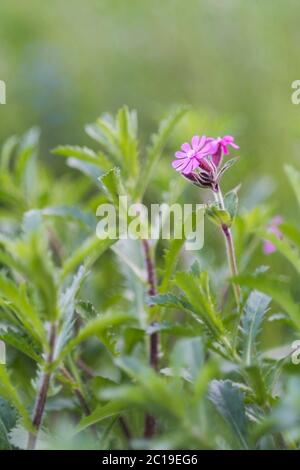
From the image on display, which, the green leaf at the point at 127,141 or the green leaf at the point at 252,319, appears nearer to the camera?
the green leaf at the point at 252,319

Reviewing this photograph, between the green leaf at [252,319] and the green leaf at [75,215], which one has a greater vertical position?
the green leaf at [75,215]

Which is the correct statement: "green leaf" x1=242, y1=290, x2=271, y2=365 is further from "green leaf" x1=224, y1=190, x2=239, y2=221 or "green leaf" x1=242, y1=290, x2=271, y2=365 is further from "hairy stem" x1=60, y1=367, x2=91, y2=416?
"hairy stem" x1=60, y1=367, x2=91, y2=416

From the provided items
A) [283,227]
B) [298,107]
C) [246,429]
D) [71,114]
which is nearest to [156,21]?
[71,114]

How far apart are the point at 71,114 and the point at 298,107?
3.21ft

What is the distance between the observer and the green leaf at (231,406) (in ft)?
2.92

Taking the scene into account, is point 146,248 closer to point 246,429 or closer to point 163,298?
point 163,298

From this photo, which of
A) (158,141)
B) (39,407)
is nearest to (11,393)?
(39,407)

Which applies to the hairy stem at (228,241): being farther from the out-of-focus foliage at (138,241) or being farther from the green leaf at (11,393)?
the green leaf at (11,393)

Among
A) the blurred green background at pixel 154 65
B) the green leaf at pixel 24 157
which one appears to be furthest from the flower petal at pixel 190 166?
the blurred green background at pixel 154 65

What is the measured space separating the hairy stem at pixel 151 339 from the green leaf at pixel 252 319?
0.66 feet

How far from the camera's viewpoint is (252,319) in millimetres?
983

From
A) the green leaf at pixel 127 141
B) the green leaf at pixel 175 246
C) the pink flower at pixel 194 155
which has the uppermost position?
the green leaf at pixel 127 141

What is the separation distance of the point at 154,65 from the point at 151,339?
1.95 m
